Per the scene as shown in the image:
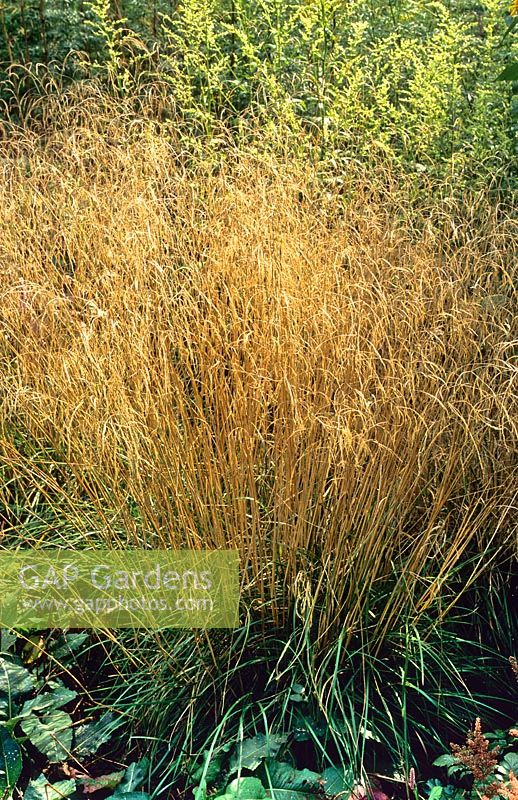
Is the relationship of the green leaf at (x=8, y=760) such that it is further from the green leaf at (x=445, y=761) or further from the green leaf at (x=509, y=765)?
the green leaf at (x=509, y=765)

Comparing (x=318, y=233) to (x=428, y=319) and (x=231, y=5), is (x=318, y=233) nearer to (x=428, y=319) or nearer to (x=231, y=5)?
(x=428, y=319)

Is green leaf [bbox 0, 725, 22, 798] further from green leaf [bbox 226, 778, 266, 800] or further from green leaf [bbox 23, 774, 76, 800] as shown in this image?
Answer: green leaf [bbox 226, 778, 266, 800]

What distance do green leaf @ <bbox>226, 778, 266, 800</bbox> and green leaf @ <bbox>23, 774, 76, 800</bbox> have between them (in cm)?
37

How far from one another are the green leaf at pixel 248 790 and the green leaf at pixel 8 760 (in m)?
0.46

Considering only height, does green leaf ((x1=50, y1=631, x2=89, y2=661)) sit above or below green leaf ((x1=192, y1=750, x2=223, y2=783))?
above

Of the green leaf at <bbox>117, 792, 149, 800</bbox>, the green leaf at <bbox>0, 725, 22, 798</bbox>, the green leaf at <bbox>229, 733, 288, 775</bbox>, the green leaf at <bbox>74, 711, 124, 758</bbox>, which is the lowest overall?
the green leaf at <bbox>74, 711, 124, 758</bbox>

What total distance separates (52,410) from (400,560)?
40.3 inches

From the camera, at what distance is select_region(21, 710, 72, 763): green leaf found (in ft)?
6.35

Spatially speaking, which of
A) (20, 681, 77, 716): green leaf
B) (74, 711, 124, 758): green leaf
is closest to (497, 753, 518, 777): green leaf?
(74, 711, 124, 758): green leaf

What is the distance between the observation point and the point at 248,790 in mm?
1721

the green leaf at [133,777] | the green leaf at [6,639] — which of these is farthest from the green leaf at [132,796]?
the green leaf at [6,639]

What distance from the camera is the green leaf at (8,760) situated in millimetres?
1804

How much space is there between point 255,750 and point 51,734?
0.48 meters

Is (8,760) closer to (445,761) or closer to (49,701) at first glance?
(49,701)
